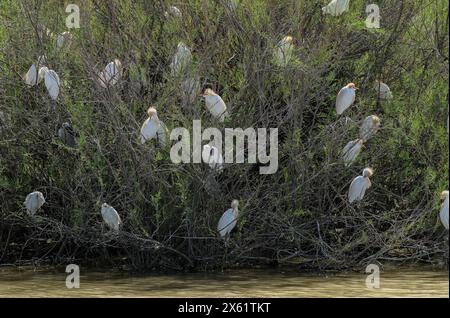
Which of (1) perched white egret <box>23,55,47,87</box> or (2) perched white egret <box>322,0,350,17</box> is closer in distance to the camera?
(2) perched white egret <box>322,0,350,17</box>

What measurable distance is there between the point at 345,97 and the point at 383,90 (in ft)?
2.00

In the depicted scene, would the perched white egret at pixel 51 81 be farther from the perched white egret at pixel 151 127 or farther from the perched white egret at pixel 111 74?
the perched white egret at pixel 151 127

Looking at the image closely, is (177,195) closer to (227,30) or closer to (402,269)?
(227,30)

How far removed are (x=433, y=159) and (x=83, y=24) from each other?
310 centimetres

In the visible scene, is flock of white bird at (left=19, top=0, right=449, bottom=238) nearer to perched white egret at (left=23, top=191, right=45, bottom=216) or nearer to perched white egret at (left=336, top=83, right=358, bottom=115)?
perched white egret at (left=336, top=83, right=358, bottom=115)

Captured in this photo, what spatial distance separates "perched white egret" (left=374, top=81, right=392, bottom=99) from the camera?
372 inches

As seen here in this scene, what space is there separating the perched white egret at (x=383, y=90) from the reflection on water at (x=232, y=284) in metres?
1.47

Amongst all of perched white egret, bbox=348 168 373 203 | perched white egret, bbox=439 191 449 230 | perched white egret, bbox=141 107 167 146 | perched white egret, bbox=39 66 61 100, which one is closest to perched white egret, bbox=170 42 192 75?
perched white egret, bbox=141 107 167 146

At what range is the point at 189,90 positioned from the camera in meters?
8.91

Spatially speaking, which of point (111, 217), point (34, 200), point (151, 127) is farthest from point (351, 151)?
point (34, 200)

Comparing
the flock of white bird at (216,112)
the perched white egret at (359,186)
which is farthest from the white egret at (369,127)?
the perched white egret at (359,186)

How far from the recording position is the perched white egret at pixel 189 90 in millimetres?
8891

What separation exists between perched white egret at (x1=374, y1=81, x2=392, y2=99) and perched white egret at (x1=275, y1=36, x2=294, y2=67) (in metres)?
0.97

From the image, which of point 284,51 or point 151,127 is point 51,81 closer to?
point 151,127
